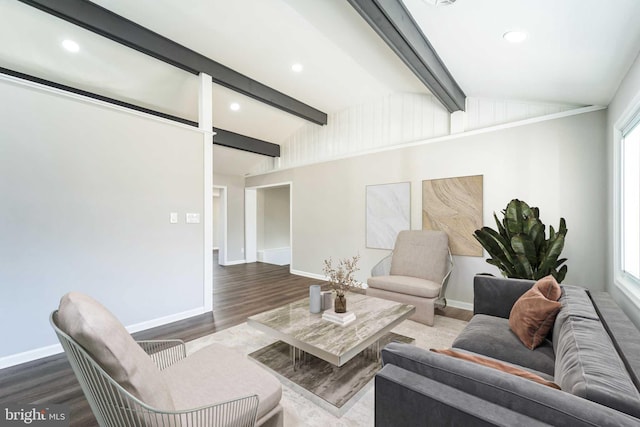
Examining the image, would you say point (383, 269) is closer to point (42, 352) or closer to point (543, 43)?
point (543, 43)

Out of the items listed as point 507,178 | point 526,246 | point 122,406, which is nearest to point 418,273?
point 526,246

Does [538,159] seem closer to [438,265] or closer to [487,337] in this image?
[438,265]

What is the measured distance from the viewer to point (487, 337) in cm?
189

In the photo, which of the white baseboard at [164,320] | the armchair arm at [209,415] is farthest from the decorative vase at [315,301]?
the white baseboard at [164,320]

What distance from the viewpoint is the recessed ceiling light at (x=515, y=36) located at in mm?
2008

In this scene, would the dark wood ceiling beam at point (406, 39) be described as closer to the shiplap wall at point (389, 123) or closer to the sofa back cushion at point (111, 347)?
the shiplap wall at point (389, 123)

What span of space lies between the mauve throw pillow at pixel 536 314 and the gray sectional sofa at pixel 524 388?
25 centimetres

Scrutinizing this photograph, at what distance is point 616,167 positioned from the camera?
97.3 inches

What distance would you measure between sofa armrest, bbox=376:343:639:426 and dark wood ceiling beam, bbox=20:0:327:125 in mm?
3998

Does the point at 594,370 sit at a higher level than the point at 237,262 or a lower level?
higher

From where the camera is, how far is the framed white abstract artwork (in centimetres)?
446

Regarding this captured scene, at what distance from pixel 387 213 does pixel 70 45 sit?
4.69 meters

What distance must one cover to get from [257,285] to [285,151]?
3.19m

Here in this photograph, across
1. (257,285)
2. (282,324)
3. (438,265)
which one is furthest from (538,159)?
(257,285)
